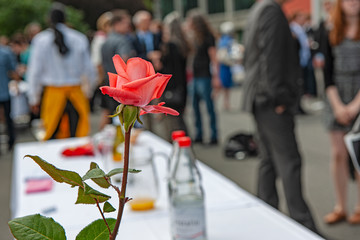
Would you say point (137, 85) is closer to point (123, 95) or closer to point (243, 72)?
point (123, 95)

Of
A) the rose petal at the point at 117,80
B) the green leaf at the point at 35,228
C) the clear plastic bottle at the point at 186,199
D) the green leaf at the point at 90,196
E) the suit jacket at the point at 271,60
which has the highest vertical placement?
the suit jacket at the point at 271,60

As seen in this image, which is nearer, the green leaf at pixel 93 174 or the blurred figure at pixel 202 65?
the green leaf at pixel 93 174

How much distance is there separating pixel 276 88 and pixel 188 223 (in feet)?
4.51

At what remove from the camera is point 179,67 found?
4.55 meters

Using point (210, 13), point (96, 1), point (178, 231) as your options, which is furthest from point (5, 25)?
point (178, 231)

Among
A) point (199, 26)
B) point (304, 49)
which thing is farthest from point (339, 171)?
point (304, 49)

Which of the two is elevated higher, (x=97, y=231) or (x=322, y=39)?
(x=322, y=39)

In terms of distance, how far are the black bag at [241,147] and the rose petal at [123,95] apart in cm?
414

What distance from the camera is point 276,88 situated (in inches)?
92.6

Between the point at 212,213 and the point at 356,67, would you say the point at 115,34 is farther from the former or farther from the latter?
the point at 212,213

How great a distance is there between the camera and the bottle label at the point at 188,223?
3.71ft

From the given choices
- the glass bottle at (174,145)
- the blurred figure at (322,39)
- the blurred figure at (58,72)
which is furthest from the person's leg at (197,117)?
the glass bottle at (174,145)

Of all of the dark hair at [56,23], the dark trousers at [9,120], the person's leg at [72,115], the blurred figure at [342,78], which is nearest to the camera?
the blurred figure at [342,78]

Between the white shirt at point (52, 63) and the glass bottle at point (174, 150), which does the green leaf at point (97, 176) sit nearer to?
the glass bottle at point (174, 150)
